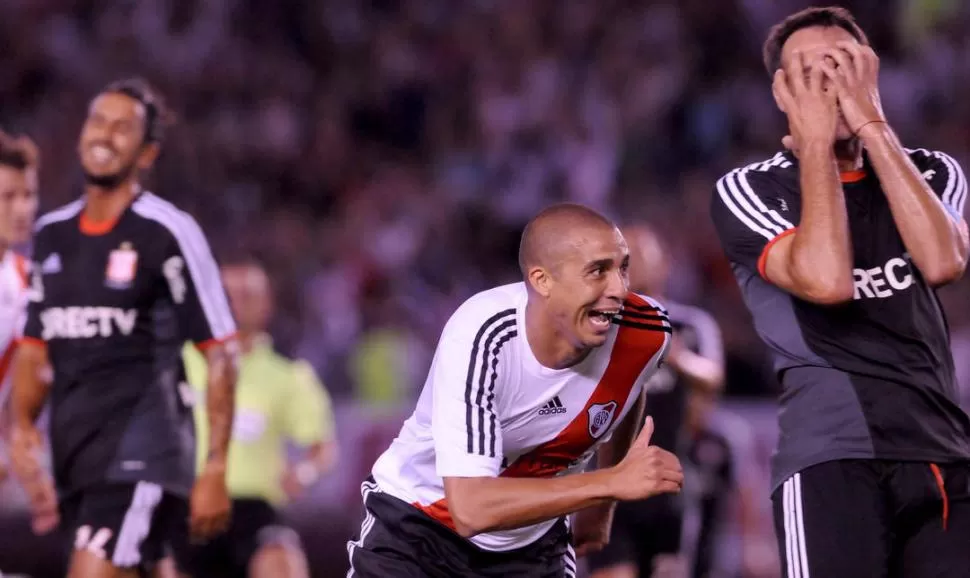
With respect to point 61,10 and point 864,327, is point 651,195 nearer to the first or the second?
point 61,10

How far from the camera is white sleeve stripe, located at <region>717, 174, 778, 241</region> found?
13.5ft

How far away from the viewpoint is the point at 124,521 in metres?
5.53

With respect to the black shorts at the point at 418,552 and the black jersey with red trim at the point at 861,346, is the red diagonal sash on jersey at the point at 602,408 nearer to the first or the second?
the black shorts at the point at 418,552

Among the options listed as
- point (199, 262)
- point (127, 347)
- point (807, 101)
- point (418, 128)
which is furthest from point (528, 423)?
point (418, 128)

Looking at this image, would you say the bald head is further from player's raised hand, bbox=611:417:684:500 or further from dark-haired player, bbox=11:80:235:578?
dark-haired player, bbox=11:80:235:578

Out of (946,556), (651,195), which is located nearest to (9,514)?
(651,195)

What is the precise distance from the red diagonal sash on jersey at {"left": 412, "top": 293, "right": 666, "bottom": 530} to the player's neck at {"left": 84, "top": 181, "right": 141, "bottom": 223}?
2143 millimetres

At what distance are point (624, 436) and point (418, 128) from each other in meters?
9.90

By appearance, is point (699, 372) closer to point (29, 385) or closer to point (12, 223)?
point (29, 385)

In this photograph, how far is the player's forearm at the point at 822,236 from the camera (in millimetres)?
3850

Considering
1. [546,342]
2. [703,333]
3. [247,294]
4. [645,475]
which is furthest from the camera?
[247,294]

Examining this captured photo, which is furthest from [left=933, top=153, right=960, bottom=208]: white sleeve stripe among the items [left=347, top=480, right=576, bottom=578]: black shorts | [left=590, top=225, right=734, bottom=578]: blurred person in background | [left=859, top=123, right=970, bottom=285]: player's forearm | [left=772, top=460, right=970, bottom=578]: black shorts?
[left=590, top=225, right=734, bottom=578]: blurred person in background

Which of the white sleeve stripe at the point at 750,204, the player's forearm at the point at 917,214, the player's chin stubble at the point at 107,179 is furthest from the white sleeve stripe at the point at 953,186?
the player's chin stubble at the point at 107,179

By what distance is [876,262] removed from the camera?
4.06m
